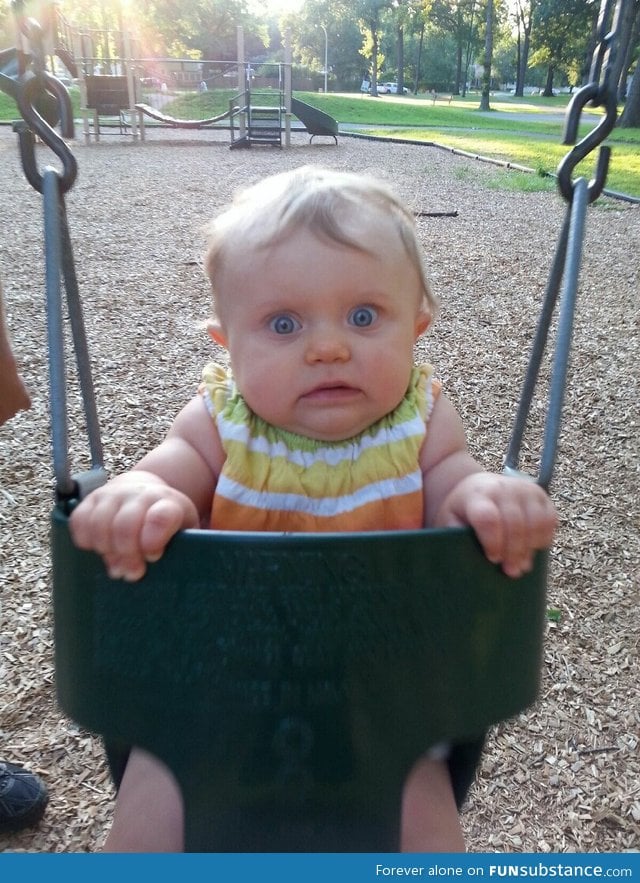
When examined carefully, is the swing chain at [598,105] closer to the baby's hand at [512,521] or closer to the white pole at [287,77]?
the baby's hand at [512,521]

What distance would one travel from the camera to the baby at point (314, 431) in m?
0.73

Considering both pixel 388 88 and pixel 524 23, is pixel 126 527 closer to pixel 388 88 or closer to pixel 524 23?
pixel 524 23

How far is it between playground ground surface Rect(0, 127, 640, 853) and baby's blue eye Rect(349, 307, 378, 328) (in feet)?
2.56

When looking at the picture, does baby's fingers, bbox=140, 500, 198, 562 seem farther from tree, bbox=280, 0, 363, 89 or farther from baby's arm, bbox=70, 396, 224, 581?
tree, bbox=280, 0, 363, 89

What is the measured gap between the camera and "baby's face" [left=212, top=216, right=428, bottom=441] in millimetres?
846

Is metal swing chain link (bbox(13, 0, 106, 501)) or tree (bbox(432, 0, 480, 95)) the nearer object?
metal swing chain link (bbox(13, 0, 106, 501))

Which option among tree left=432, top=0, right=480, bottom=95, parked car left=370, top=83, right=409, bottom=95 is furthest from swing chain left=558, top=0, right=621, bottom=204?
parked car left=370, top=83, right=409, bottom=95

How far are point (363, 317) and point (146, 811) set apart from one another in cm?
55

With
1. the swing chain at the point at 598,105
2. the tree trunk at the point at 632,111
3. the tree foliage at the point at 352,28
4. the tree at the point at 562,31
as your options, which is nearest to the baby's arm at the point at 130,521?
the swing chain at the point at 598,105

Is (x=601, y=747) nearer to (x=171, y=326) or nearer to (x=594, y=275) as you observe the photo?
(x=171, y=326)

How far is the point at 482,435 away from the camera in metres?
2.39

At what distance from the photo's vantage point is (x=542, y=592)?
2.46ft

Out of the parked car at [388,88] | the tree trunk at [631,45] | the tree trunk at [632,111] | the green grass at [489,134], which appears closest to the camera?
the tree trunk at [631,45]

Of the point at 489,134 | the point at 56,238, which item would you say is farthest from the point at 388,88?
the point at 56,238
